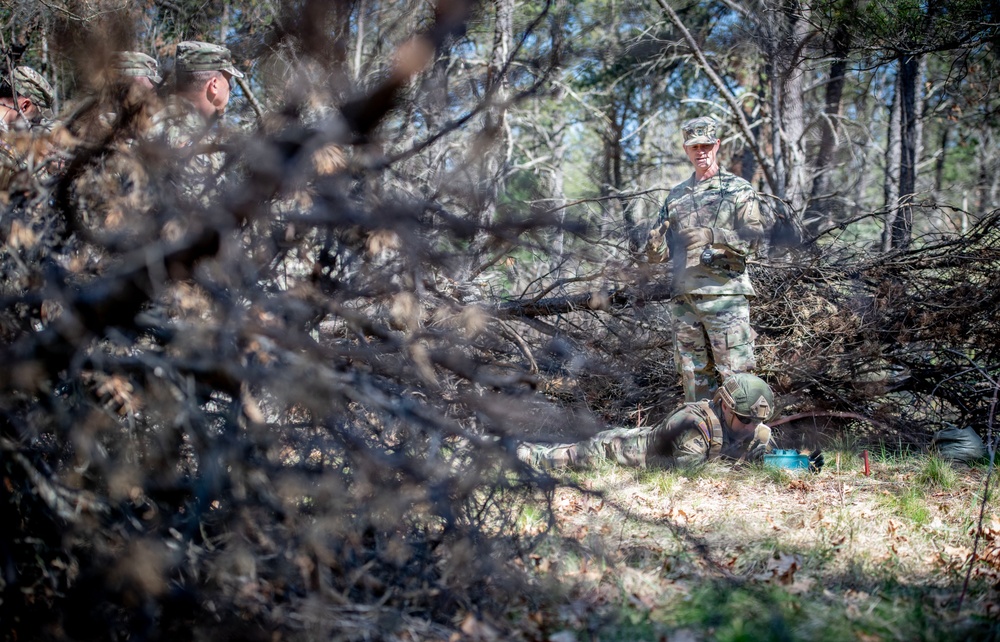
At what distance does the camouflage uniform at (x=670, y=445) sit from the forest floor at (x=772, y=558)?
8.0 inches

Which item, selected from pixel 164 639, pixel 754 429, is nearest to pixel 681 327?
pixel 754 429

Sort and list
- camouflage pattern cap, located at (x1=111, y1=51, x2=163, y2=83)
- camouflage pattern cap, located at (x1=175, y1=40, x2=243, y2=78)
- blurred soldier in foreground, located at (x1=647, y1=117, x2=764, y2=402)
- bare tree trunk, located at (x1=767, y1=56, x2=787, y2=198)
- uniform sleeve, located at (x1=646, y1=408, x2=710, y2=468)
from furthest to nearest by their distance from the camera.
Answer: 1. bare tree trunk, located at (x1=767, y1=56, x2=787, y2=198)
2. blurred soldier in foreground, located at (x1=647, y1=117, x2=764, y2=402)
3. uniform sleeve, located at (x1=646, y1=408, x2=710, y2=468)
4. camouflage pattern cap, located at (x1=175, y1=40, x2=243, y2=78)
5. camouflage pattern cap, located at (x1=111, y1=51, x2=163, y2=83)

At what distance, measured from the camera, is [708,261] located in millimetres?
5480

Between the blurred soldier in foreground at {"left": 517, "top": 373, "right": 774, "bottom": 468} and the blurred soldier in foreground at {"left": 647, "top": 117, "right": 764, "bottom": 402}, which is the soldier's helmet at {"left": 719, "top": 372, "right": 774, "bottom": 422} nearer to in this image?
the blurred soldier in foreground at {"left": 517, "top": 373, "right": 774, "bottom": 468}

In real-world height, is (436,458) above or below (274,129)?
below

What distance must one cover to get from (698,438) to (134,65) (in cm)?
392

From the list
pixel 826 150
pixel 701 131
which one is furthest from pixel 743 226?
pixel 826 150

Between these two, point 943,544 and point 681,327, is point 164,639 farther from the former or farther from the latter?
point 681,327

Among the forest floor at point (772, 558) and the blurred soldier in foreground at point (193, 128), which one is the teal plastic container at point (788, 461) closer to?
the forest floor at point (772, 558)

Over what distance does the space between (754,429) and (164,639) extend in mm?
3917

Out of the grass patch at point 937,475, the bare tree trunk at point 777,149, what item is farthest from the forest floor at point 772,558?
the bare tree trunk at point 777,149

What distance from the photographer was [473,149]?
3135mm

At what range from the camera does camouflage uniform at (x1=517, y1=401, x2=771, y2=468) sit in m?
5.40

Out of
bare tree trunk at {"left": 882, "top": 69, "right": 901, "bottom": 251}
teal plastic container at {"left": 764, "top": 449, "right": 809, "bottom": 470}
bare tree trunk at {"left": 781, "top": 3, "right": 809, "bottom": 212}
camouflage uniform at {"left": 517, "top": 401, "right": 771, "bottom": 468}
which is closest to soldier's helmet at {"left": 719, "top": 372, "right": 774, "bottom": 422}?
camouflage uniform at {"left": 517, "top": 401, "right": 771, "bottom": 468}
